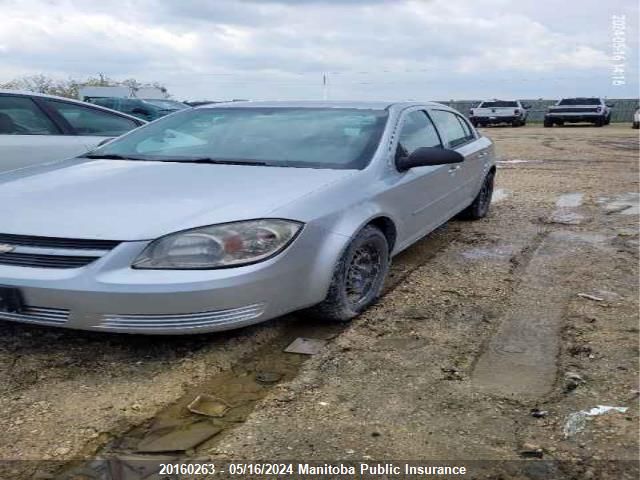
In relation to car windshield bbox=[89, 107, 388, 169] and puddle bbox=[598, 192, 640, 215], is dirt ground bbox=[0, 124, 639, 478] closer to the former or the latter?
car windshield bbox=[89, 107, 388, 169]

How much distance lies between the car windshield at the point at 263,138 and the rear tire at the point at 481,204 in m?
2.44

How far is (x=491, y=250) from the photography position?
213 inches

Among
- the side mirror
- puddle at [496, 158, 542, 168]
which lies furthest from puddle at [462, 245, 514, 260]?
puddle at [496, 158, 542, 168]

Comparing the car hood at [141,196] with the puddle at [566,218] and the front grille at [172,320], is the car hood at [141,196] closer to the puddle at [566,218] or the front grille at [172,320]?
the front grille at [172,320]

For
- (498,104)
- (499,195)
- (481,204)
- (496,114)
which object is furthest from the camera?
(498,104)

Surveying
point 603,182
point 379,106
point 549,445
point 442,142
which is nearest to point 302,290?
point 549,445

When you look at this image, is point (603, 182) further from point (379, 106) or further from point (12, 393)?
point (12, 393)

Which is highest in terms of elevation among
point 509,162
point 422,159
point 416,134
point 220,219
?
point 416,134

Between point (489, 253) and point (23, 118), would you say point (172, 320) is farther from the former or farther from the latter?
point (23, 118)

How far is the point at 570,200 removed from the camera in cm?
793

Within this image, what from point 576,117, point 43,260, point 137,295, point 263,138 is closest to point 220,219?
point 137,295

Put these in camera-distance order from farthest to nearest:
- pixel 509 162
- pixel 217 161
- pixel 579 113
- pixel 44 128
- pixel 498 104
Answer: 1. pixel 498 104
2. pixel 579 113
3. pixel 509 162
4. pixel 44 128
5. pixel 217 161

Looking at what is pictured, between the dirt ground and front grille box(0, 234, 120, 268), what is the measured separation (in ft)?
1.69

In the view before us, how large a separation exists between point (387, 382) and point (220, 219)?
108 cm
